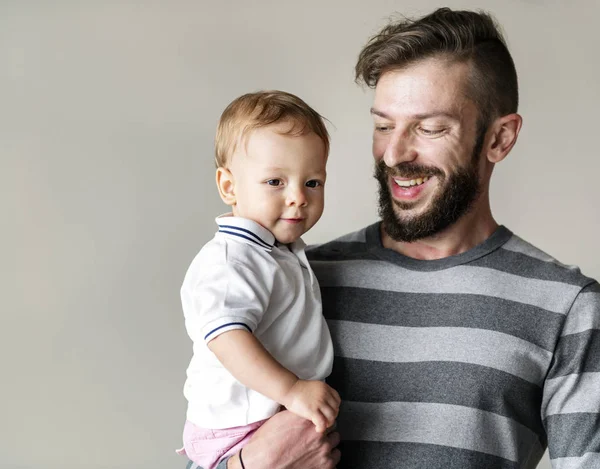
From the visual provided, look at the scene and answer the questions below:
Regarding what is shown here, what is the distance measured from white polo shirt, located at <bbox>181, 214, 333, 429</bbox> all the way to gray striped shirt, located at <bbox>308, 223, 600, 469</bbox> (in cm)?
18

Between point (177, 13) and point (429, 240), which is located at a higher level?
point (177, 13)

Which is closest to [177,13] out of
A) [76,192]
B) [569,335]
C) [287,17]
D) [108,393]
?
[287,17]

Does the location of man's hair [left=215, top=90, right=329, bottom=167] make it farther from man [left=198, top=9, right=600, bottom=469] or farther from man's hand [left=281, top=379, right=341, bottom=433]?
man's hand [left=281, top=379, right=341, bottom=433]

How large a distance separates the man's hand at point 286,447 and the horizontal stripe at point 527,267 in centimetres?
58

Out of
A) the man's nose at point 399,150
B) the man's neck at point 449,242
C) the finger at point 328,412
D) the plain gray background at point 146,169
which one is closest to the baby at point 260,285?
the finger at point 328,412

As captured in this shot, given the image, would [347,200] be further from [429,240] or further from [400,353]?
[400,353]

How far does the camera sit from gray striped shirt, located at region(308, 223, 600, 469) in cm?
198

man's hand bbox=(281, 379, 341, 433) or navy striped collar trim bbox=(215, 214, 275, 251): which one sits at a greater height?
navy striped collar trim bbox=(215, 214, 275, 251)

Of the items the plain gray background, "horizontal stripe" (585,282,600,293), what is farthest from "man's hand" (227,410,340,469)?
the plain gray background

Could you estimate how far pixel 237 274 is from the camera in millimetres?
1766

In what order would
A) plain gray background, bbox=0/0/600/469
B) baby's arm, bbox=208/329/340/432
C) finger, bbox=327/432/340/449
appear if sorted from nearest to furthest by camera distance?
baby's arm, bbox=208/329/340/432
finger, bbox=327/432/340/449
plain gray background, bbox=0/0/600/469

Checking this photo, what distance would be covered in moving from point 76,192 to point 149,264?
13.0 inches

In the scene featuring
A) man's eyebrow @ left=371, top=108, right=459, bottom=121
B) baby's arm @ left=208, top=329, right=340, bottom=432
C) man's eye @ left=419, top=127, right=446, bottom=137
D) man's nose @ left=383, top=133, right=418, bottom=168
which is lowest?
baby's arm @ left=208, top=329, right=340, bottom=432

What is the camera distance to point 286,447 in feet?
6.02
